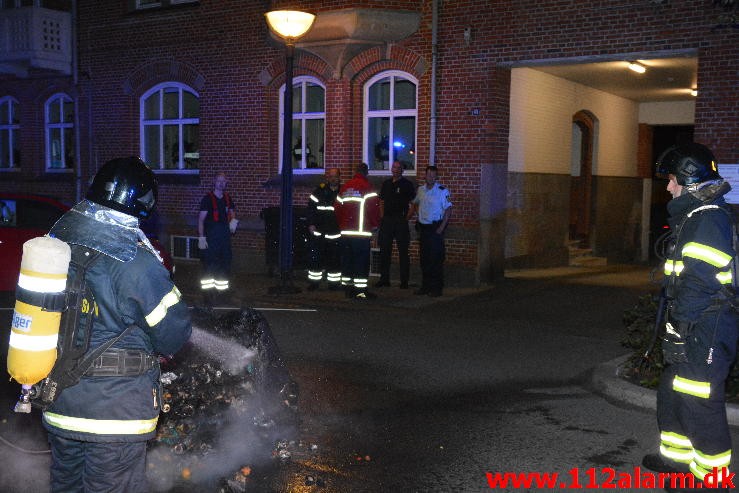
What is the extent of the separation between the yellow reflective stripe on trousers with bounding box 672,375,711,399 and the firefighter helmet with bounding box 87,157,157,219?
3163 mm

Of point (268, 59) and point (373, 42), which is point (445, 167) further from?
point (268, 59)

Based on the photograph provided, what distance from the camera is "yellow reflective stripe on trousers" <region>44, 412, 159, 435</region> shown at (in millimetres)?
3322

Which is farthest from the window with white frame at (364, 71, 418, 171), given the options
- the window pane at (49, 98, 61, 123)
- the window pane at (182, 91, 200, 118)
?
the window pane at (49, 98, 61, 123)

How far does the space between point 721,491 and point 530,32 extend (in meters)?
10.2

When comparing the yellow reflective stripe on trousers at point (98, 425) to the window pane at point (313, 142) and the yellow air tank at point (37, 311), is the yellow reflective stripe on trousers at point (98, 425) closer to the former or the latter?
the yellow air tank at point (37, 311)

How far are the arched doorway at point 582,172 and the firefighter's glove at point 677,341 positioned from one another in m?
13.9

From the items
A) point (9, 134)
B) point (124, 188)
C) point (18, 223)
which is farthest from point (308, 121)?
point (124, 188)

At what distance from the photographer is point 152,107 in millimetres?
18281

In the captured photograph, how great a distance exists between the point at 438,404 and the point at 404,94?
909 cm

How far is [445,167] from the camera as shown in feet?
46.8

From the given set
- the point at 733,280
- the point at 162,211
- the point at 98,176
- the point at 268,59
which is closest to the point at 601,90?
the point at 268,59

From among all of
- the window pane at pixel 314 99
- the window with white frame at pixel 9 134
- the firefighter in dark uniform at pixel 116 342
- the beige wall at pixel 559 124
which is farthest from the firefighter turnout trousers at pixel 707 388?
the window with white frame at pixel 9 134

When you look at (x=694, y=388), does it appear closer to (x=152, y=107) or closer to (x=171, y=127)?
(x=171, y=127)

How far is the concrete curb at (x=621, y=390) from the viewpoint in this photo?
633 centimetres
